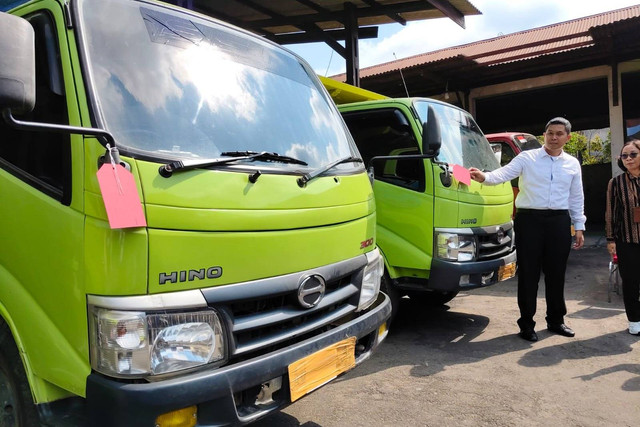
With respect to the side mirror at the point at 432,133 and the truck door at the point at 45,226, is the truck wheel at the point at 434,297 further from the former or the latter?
the truck door at the point at 45,226

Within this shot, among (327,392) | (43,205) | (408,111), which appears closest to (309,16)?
(408,111)

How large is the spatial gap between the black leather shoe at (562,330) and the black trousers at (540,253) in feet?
0.33

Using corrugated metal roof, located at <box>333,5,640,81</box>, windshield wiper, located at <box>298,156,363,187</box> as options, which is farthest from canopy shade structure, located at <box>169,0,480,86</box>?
windshield wiper, located at <box>298,156,363,187</box>

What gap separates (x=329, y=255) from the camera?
2.24m

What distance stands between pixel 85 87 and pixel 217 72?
2.15 feet

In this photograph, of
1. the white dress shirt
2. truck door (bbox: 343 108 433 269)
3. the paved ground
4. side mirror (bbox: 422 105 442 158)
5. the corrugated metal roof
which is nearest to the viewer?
the paved ground

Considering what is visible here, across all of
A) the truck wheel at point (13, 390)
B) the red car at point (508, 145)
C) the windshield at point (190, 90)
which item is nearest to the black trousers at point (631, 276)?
the red car at point (508, 145)

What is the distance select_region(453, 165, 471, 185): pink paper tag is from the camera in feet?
12.5

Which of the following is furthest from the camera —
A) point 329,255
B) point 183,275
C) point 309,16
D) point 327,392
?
point 309,16

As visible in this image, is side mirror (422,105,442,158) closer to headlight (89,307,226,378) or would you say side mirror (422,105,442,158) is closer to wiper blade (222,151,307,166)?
wiper blade (222,151,307,166)

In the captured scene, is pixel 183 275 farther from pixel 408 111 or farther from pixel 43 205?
pixel 408 111

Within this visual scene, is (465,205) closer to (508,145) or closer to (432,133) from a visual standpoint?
(432,133)

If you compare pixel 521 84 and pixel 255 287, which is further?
pixel 521 84

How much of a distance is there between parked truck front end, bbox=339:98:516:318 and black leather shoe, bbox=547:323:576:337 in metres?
0.64
